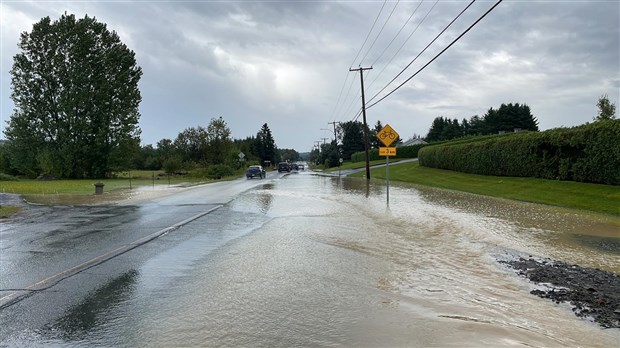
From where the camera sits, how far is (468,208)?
1719cm

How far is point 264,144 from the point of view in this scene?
143000 mm

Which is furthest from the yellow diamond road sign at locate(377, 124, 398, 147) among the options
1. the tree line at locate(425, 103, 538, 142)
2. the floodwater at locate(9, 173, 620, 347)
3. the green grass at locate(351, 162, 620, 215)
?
the tree line at locate(425, 103, 538, 142)

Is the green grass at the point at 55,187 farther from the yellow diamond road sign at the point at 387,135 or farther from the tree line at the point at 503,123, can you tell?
the tree line at the point at 503,123

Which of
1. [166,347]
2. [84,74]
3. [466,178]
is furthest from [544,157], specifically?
[84,74]

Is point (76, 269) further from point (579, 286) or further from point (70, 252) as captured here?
point (579, 286)

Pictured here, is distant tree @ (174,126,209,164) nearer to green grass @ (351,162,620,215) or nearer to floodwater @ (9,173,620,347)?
green grass @ (351,162,620,215)

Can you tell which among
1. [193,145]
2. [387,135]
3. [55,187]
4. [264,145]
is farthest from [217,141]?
[264,145]

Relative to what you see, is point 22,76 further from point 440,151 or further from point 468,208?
point 468,208

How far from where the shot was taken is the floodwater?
466cm

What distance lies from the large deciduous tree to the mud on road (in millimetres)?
55913

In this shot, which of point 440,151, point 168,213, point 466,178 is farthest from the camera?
point 440,151

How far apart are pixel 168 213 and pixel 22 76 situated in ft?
162

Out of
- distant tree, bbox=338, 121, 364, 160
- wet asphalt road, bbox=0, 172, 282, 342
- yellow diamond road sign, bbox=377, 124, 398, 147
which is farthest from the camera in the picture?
distant tree, bbox=338, 121, 364, 160

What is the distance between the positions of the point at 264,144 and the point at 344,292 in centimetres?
13799
